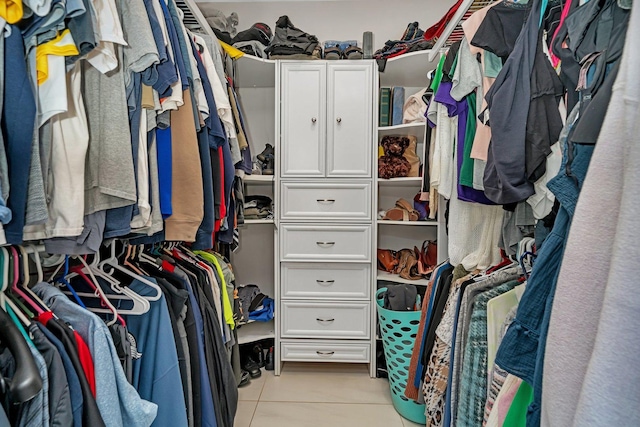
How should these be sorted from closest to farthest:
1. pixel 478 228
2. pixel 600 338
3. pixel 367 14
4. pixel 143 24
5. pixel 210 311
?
pixel 600 338, pixel 143 24, pixel 210 311, pixel 478 228, pixel 367 14

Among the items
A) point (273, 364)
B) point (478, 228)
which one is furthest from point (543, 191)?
point (273, 364)

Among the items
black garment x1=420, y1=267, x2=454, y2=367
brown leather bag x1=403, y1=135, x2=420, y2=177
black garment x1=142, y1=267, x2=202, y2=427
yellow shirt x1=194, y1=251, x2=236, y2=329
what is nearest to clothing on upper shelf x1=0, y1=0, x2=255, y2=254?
black garment x1=142, y1=267, x2=202, y2=427

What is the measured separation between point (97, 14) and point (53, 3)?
7.2 inches

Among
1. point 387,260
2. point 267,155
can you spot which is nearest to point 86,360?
point 267,155

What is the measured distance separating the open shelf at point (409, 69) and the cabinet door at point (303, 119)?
0.43m

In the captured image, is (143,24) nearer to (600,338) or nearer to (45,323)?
(45,323)

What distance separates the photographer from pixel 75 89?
2.96ft

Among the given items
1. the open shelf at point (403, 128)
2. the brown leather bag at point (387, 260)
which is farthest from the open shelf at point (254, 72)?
the brown leather bag at point (387, 260)

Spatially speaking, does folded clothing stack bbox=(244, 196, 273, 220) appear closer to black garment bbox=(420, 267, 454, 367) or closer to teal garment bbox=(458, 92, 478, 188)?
black garment bbox=(420, 267, 454, 367)

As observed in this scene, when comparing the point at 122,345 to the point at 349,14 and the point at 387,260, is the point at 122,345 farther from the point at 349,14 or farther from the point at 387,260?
the point at 349,14

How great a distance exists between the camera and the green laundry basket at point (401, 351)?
2125 millimetres

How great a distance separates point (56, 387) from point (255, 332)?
6.22ft

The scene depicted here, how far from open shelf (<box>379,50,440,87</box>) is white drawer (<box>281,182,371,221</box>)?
28.7 inches

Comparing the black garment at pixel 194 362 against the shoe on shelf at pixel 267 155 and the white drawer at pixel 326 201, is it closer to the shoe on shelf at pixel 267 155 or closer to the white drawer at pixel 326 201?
the white drawer at pixel 326 201
